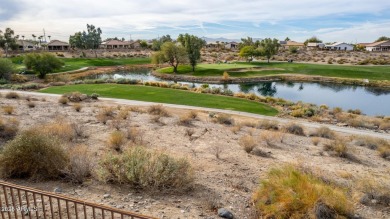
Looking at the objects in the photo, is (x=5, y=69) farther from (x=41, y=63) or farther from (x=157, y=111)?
(x=157, y=111)

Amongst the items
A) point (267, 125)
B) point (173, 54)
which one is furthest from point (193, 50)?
point (267, 125)

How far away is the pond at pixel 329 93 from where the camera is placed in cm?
4403

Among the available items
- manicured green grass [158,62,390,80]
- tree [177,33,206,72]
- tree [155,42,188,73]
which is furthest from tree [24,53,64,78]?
tree [177,33,206,72]

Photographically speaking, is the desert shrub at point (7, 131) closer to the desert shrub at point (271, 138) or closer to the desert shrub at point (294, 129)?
the desert shrub at point (271, 138)

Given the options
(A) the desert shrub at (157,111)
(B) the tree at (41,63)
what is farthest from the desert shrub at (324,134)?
(B) the tree at (41,63)

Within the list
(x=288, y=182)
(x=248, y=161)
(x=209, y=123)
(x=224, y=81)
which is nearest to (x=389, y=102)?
(x=224, y=81)

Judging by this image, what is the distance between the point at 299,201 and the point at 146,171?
4500mm

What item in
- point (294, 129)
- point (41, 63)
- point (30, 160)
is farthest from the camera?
point (41, 63)

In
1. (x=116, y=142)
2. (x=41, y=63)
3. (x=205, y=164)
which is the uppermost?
(x=41, y=63)

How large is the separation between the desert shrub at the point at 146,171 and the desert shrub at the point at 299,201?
2549 mm

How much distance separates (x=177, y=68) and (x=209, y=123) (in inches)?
2248

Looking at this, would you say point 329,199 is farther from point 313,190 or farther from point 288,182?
point 288,182

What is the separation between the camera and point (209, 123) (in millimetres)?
23391

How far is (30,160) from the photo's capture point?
10.2 metres
